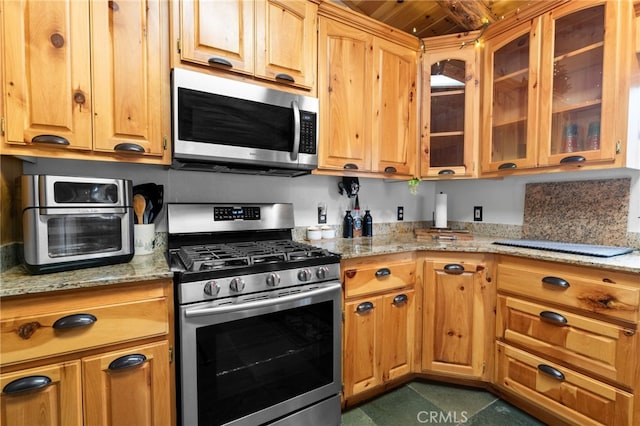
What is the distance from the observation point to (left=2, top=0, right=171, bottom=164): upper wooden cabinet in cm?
113

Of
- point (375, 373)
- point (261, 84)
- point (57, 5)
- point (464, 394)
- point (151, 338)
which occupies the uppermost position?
point (57, 5)

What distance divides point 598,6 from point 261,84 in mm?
1882

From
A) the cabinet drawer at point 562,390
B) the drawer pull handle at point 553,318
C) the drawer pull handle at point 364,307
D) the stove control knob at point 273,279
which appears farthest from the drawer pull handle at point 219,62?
the cabinet drawer at point 562,390

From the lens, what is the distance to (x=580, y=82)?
1.68 meters

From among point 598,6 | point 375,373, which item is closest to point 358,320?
point 375,373

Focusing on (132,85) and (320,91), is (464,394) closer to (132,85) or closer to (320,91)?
(320,91)

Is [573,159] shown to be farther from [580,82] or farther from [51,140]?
[51,140]

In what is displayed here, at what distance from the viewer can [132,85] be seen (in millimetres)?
1318

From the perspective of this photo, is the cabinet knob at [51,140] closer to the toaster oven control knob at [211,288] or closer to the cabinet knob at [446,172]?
the toaster oven control knob at [211,288]

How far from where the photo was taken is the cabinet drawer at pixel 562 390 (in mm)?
1308

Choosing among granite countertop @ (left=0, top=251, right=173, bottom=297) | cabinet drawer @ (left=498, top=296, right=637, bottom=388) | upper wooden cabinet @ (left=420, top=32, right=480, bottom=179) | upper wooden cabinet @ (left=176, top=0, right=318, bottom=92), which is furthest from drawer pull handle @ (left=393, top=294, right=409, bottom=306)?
upper wooden cabinet @ (left=176, top=0, right=318, bottom=92)

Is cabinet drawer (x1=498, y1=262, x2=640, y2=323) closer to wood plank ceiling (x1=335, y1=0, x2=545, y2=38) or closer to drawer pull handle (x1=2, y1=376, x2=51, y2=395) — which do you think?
wood plank ceiling (x1=335, y1=0, x2=545, y2=38)

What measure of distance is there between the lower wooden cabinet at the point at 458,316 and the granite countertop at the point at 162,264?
121mm

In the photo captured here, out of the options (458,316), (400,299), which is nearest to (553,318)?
(458,316)
